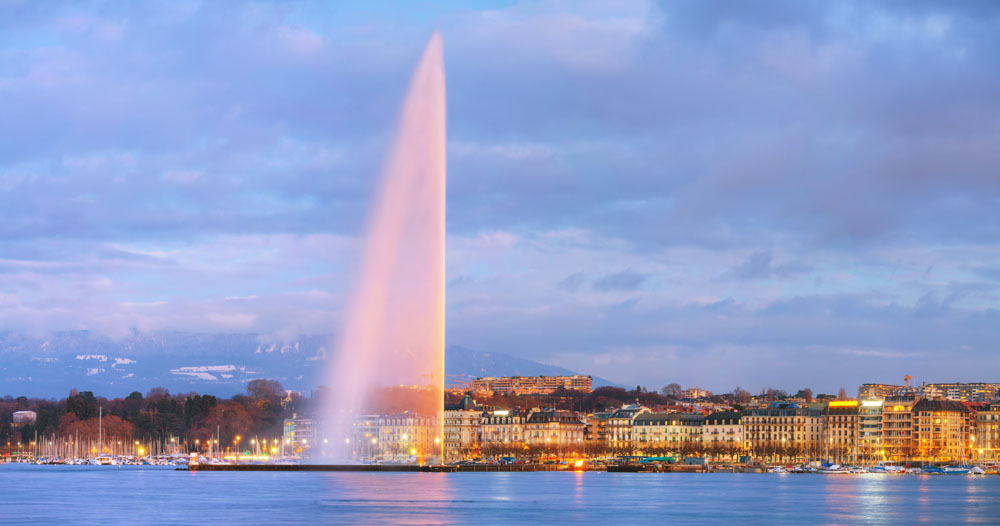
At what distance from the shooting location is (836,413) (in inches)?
5674

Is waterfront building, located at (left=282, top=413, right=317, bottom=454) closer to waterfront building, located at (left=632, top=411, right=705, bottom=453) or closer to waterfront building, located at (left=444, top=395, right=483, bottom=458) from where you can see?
waterfront building, located at (left=444, top=395, right=483, bottom=458)

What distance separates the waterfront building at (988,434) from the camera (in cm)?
13788

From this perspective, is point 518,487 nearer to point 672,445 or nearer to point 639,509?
point 639,509

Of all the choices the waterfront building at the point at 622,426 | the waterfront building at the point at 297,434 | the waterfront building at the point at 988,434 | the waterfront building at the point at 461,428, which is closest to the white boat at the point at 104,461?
the waterfront building at the point at 297,434

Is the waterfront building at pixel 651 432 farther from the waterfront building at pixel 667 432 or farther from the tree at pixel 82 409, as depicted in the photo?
the tree at pixel 82 409

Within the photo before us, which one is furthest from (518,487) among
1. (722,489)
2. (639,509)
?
(639,509)

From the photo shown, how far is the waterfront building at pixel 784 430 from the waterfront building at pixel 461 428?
32.6 meters

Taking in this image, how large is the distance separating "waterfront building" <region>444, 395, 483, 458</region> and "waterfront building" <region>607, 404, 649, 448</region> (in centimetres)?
1591

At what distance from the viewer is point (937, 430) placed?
137 meters

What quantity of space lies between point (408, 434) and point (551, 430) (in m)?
→ 16.8

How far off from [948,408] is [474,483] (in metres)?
70.8

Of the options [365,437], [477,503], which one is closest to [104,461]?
[365,437]

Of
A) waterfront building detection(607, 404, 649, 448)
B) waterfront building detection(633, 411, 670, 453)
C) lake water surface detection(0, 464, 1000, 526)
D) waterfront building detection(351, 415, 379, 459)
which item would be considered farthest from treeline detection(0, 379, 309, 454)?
lake water surface detection(0, 464, 1000, 526)

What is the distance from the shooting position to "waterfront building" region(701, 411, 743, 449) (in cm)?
14938
